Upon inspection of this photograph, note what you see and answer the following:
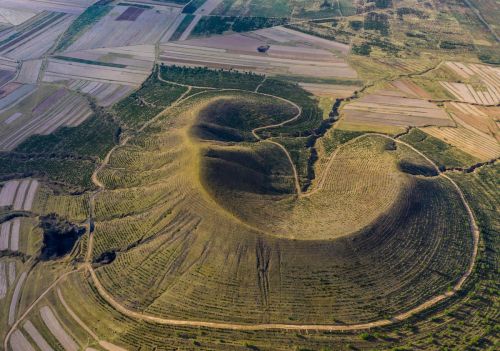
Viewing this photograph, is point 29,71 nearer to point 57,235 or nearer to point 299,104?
point 57,235

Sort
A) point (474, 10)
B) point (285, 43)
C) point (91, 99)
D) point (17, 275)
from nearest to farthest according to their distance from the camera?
point (17, 275) < point (91, 99) < point (285, 43) < point (474, 10)

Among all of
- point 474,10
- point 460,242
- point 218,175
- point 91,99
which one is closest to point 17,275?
point 218,175

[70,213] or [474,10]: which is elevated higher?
[474,10]

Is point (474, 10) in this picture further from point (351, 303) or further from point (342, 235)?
point (351, 303)

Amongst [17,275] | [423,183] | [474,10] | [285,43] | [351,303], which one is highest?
[474,10]

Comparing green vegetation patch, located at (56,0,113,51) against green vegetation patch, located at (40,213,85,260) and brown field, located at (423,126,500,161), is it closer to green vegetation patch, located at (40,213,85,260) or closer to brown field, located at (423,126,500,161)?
green vegetation patch, located at (40,213,85,260)

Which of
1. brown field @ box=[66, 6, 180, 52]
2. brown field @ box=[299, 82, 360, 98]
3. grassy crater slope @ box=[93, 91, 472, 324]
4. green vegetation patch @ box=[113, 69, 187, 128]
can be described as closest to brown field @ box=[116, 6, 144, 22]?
brown field @ box=[66, 6, 180, 52]
